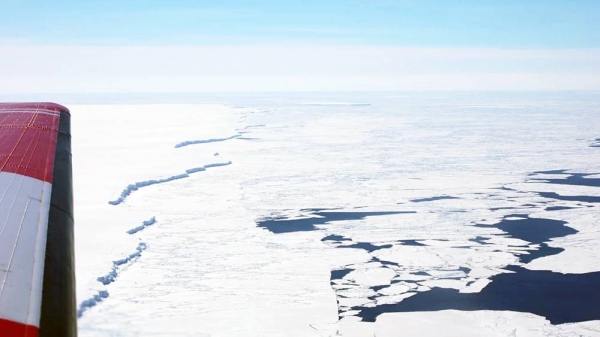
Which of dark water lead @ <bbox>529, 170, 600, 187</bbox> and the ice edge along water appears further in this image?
dark water lead @ <bbox>529, 170, 600, 187</bbox>

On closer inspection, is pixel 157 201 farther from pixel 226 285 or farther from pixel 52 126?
pixel 52 126

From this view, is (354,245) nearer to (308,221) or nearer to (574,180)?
(308,221)

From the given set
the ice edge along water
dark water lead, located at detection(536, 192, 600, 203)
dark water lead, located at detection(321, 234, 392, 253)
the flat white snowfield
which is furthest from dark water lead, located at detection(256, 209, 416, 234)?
dark water lead, located at detection(536, 192, 600, 203)

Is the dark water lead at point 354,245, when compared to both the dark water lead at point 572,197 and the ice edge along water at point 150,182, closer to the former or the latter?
the ice edge along water at point 150,182

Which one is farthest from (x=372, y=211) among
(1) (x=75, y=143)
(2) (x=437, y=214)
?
(1) (x=75, y=143)

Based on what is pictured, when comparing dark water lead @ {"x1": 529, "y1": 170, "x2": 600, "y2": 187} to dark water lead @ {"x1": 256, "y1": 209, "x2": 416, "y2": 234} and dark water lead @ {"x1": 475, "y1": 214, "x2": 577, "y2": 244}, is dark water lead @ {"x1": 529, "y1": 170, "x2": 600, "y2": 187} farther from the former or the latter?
dark water lead @ {"x1": 256, "y1": 209, "x2": 416, "y2": 234}

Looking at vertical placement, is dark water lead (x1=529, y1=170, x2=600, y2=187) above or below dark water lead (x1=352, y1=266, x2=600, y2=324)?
above

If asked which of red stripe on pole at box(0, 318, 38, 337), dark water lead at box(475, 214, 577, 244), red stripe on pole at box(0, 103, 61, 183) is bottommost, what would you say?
dark water lead at box(475, 214, 577, 244)

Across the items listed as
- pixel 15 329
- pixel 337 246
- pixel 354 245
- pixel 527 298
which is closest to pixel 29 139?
pixel 15 329
